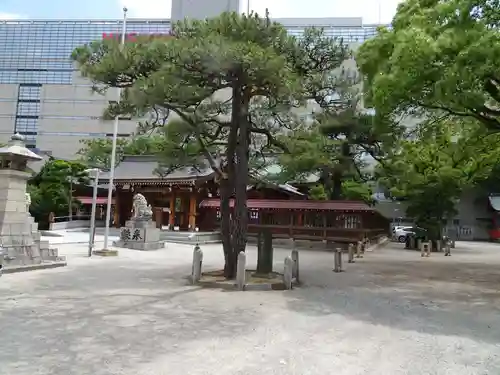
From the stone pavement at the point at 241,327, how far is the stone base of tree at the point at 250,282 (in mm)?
486

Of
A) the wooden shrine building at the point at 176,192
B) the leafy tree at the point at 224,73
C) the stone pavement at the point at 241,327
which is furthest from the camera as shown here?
the wooden shrine building at the point at 176,192

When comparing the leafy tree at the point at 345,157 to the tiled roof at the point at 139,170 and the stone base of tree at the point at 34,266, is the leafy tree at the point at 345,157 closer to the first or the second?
the tiled roof at the point at 139,170

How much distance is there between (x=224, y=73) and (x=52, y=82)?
270 ft

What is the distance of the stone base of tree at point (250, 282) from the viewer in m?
11.4

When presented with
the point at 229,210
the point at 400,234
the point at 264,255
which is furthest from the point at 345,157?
the point at 400,234

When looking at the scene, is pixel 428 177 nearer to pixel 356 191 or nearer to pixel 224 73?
A: pixel 356 191

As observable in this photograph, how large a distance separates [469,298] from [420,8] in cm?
766

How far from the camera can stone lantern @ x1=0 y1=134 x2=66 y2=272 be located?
13.1 m

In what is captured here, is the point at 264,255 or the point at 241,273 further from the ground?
the point at 264,255

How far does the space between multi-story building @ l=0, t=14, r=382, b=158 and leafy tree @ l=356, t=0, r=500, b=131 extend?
53447 mm

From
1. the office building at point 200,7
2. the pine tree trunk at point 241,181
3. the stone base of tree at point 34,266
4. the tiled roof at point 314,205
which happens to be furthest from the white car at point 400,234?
the stone base of tree at point 34,266

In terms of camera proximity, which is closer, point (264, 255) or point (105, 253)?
point (264, 255)

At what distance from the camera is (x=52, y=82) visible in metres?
83.4

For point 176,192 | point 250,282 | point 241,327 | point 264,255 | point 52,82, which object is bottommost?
point 241,327
